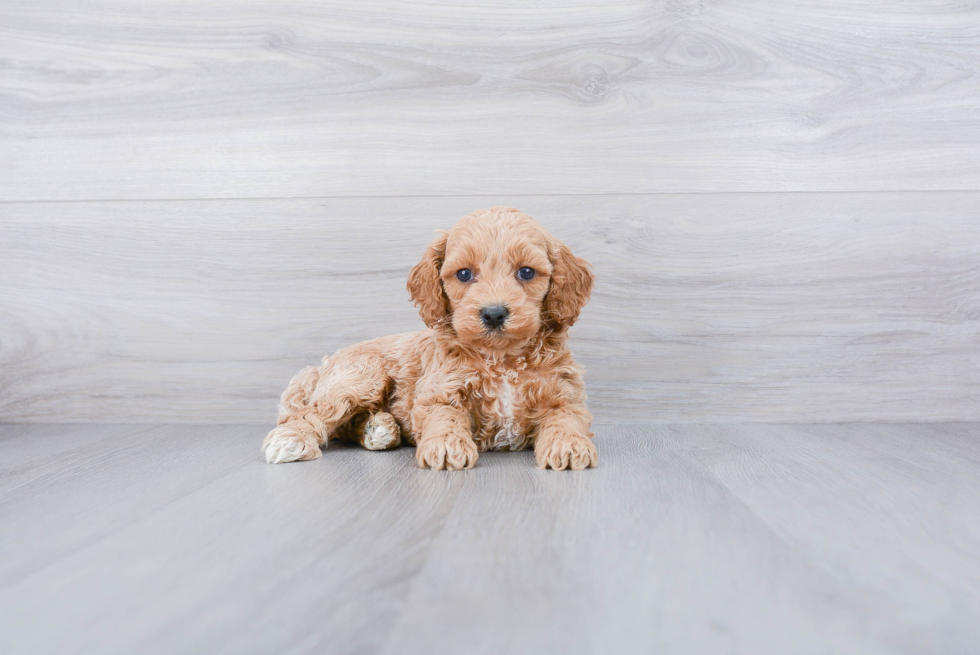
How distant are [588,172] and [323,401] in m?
0.97

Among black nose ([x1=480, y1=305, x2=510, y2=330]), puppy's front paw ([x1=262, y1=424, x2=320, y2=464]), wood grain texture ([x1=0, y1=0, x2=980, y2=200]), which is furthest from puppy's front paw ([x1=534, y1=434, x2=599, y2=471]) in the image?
wood grain texture ([x1=0, y1=0, x2=980, y2=200])

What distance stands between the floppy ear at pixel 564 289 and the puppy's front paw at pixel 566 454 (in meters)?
0.26

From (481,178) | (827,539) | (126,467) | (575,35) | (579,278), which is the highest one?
(575,35)

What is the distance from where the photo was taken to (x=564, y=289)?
1.37 meters

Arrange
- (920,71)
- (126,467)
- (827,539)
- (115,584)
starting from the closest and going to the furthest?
(115,584) → (827,539) → (126,467) → (920,71)

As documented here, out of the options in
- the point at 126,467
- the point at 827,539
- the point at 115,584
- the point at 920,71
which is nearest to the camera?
the point at 115,584

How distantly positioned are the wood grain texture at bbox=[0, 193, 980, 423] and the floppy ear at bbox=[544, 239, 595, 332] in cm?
43

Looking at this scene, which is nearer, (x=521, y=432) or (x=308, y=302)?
(x=521, y=432)

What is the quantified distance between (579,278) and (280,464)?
2.45ft

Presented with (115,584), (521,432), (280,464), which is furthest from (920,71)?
(115,584)

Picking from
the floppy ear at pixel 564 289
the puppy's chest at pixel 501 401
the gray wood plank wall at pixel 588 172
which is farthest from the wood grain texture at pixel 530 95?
the puppy's chest at pixel 501 401

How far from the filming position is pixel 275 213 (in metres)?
1.88

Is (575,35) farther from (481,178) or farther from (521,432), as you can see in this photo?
(521,432)

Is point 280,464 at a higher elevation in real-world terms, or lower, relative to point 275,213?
lower
